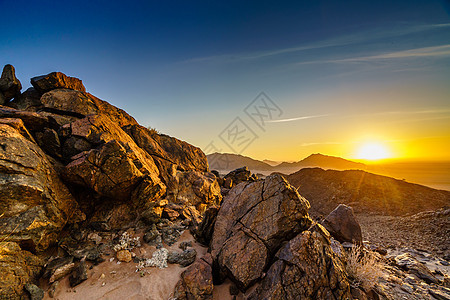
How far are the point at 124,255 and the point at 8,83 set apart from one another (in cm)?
1109

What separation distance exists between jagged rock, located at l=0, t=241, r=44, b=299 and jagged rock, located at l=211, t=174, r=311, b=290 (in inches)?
204

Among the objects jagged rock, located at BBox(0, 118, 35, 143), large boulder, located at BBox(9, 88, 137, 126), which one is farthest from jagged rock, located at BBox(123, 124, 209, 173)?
jagged rock, located at BBox(0, 118, 35, 143)

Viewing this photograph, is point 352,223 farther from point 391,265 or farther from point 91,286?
point 91,286

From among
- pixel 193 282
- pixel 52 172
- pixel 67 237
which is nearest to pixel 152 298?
pixel 193 282

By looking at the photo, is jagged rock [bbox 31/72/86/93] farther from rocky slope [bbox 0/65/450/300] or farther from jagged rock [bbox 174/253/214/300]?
jagged rock [bbox 174/253/214/300]

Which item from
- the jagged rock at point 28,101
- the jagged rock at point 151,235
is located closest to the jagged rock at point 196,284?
the jagged rock at point 151,235

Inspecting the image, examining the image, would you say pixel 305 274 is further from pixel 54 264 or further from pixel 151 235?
pixel 54 264

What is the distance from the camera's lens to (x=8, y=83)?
9336 mm

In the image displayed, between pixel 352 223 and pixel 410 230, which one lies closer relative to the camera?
pixel 352 223

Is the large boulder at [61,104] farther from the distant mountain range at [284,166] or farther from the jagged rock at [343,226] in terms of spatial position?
the distant mountain range at [284,166]

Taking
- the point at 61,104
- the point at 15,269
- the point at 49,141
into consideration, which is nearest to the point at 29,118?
the point at 49,141

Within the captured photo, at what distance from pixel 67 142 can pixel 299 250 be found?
943 cm

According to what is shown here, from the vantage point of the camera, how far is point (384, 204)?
1953cm

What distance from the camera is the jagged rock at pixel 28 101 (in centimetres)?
919
